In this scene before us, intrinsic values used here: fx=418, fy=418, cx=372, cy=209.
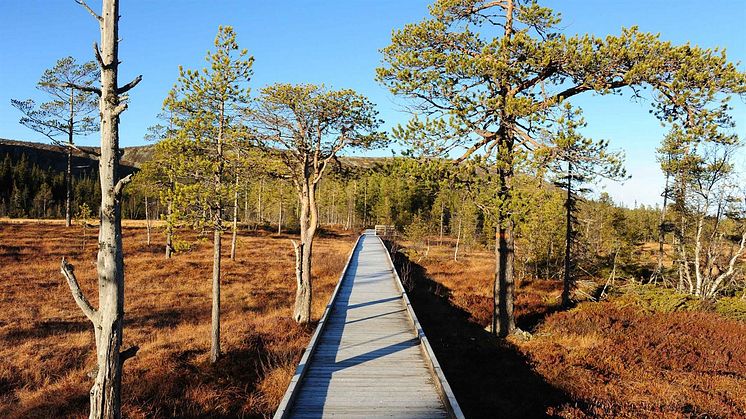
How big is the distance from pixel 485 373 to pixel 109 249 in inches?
318

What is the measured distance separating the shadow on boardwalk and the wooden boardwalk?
0.98 metres

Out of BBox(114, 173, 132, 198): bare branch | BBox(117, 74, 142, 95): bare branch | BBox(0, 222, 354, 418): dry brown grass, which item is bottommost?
BBox(0, 222, 354, 418): dry brown grass

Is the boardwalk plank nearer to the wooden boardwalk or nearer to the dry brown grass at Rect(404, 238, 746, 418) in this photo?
the wooden boardwalk

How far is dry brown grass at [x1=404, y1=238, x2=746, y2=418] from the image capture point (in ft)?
25.6

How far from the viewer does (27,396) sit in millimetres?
10555

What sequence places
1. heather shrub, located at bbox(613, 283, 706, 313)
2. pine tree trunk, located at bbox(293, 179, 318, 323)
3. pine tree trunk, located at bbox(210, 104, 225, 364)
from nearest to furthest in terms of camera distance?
1. pine tree trunk, located at bbox(210, 104, 225, 364)
2. pine tree trunk, located at bbox(293, 179, 318, 323)
3. heather shrub, located at bbox(613, 283, 706, 313)

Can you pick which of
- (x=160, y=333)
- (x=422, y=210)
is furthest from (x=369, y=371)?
(x=422, y=210)

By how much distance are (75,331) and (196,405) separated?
10698 millimetres

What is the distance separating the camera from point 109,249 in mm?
5398

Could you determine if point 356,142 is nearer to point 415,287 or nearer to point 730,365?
point 415,287

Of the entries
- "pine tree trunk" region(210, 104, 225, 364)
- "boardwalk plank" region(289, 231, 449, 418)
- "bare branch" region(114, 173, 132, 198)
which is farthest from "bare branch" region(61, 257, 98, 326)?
"pine tree trunk" region(210, 104, 225, 364)

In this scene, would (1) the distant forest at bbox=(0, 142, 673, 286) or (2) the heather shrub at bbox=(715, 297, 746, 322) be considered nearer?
(1) the distant forest at bbox=(0, 142, 673, 286)

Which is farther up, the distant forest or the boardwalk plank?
the distant forest

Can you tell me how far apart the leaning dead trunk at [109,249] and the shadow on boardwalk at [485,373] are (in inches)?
225
